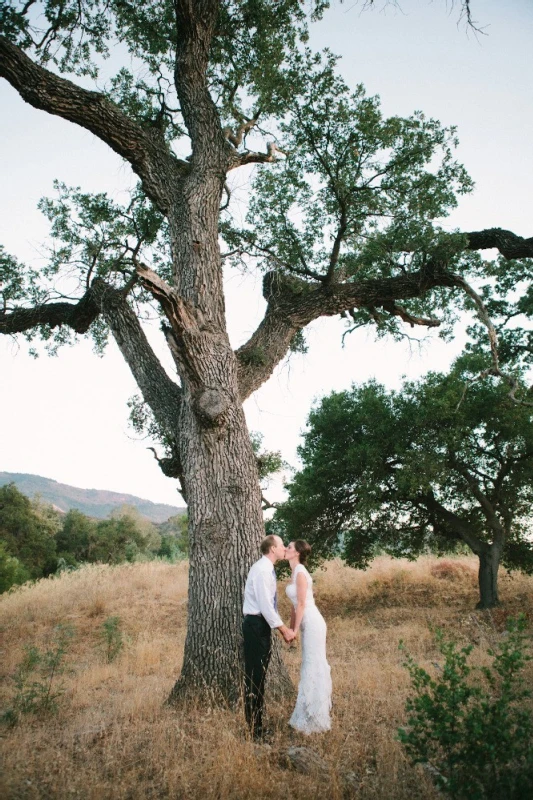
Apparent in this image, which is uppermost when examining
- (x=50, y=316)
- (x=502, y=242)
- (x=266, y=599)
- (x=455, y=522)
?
(x=502, y=242)

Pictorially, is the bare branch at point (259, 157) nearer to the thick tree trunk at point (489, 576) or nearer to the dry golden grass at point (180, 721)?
the dry golden grass at point (180, 721)

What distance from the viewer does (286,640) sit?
16.5ft

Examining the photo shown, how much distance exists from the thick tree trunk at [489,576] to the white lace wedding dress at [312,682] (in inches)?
402

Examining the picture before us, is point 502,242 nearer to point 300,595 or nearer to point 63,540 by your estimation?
point 300,595

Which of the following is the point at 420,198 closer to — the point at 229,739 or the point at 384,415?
the point at 384,415

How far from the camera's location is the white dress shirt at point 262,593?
508 cm

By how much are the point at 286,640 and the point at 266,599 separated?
445mm

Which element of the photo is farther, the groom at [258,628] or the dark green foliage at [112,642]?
the dark green foliage at [112,642]

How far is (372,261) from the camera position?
8.68 meters

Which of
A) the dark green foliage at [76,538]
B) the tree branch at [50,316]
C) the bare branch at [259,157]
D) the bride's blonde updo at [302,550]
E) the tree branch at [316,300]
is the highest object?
the bare branch at [259,157]

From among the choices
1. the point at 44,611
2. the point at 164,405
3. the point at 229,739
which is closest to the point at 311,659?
the point at 229,739

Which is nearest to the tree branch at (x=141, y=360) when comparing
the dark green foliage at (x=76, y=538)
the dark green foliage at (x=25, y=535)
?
the dark green foliage at (x=25, y=535)

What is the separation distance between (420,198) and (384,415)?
6844 millimetres

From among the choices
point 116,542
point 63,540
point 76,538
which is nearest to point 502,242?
point 76,538
